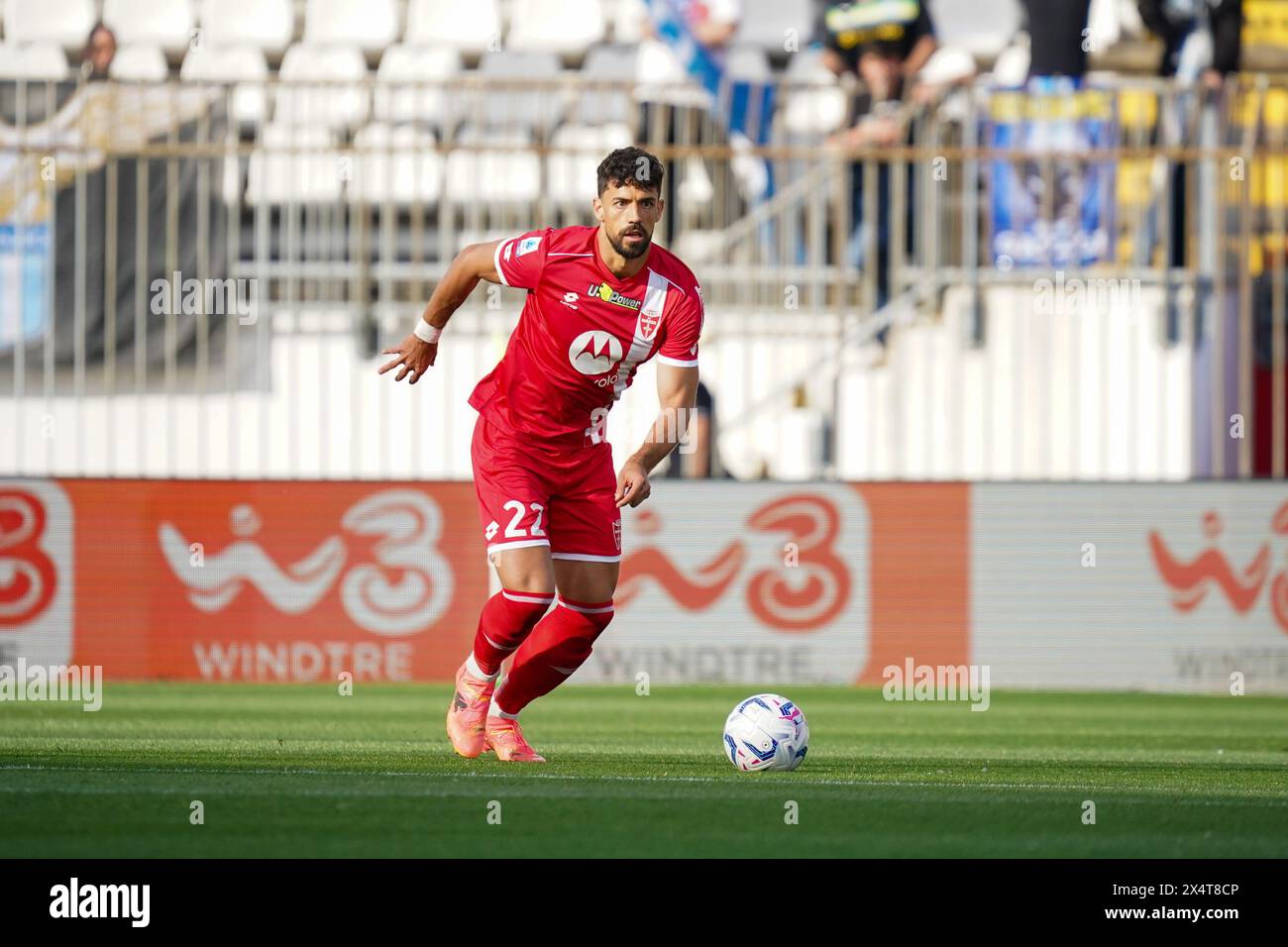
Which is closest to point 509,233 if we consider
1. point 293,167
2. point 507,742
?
point 293,167

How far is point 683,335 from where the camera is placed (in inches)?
332

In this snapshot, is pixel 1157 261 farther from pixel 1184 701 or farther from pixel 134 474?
pixel 134 474

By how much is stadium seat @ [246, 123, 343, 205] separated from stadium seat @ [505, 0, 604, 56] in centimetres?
343

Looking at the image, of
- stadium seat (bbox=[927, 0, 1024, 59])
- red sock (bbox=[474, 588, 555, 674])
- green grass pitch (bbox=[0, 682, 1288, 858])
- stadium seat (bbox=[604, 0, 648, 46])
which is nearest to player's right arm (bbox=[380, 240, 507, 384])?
red sock (bbox=[474, 588, 555, 674])

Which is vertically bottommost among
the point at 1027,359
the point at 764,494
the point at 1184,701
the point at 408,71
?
the point at 1184,701

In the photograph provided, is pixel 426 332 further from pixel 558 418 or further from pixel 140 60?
pixel 140 60

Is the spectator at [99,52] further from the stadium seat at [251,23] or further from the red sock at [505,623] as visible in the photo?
the red sock at [505,623]

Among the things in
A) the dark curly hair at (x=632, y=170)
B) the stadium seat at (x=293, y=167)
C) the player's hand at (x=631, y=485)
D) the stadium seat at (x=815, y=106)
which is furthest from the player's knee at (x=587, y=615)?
the stadium seat at (x=815, y=106)

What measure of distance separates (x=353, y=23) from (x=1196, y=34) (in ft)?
28.1

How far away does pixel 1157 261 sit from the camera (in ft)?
56.4

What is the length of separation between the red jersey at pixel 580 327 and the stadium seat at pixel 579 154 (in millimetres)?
6867
